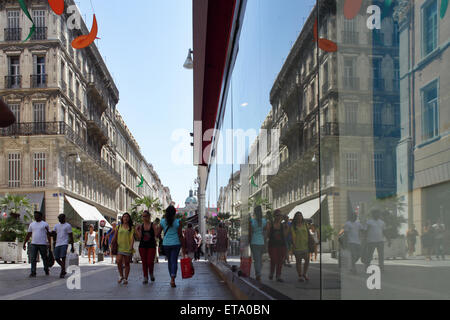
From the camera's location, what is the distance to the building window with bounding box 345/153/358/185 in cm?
211

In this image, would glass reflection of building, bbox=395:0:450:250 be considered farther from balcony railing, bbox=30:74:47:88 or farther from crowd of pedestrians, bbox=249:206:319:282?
balcony railing, bbox=30:74:47:88

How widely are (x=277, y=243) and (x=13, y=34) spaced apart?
108 feet

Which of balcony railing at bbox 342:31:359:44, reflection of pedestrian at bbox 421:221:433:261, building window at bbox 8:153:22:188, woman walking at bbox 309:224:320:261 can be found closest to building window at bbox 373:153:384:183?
reflection of pedestrian at bbox 421:221:433:261

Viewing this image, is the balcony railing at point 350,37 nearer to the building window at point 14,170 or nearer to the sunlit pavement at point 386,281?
the sunlit pavement at point 386,281

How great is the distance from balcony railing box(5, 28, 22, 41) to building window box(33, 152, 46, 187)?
729 centimetres

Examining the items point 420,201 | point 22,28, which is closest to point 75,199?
point 22,28

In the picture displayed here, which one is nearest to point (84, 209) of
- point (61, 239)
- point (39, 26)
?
Answer: point (39, 26)

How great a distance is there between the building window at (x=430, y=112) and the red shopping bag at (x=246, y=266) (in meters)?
4.38

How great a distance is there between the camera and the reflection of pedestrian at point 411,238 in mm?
1627

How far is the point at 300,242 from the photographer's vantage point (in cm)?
312

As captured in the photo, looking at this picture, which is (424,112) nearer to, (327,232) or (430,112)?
(430,112)

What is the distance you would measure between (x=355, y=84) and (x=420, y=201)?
67cm

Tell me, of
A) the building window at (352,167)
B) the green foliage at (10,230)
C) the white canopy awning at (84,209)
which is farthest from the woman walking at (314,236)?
the white canopy awning at (84,209)

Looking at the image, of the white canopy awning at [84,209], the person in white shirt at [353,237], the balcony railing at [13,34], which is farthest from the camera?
the white canopy awning at [84,209]
